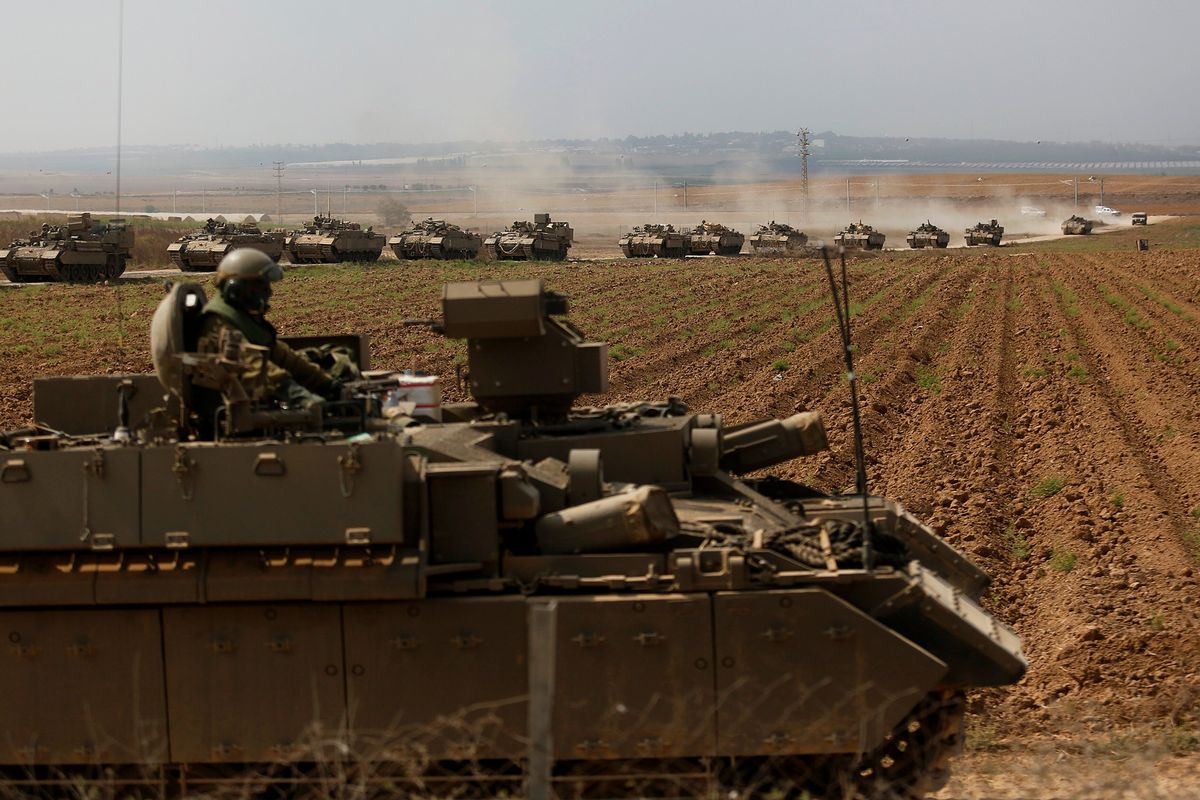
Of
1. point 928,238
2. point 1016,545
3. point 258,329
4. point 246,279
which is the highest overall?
point 928,238

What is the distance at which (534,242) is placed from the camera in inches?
2459

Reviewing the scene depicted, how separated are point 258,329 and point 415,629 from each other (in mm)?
2153

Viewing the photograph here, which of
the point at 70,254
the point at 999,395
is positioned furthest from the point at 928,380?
the point at 70,254

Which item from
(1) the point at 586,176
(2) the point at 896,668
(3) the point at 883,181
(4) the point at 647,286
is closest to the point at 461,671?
(2) the point at 896,668

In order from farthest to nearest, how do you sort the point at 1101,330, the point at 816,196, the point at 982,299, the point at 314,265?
1. the point at 816,196
2. the point at 314,265
3. the point at 982,299
4. the point at 1101,330

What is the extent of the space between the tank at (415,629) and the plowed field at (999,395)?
4.17 feet

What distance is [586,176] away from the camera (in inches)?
7805

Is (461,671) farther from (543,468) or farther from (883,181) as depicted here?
(883,181)

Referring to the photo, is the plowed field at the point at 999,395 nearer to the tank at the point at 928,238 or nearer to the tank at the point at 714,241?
the tank at the point at 714,241

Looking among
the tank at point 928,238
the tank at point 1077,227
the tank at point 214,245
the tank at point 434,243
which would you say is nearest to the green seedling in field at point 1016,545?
the tank at point 214,245

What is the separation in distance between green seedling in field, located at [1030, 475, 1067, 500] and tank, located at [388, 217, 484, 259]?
152 ft

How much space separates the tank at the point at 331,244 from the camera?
5862 cm

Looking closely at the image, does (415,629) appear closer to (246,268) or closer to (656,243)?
(246,268)

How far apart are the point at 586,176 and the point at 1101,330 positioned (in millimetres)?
171091
